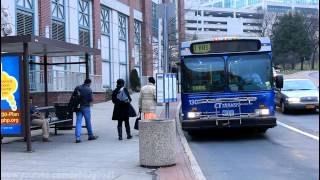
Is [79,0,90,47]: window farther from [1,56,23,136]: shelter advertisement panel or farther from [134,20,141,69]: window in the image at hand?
[1,56,23,136]: shelter advertisement panel

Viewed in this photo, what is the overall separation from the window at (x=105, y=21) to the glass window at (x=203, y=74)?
23433 mm

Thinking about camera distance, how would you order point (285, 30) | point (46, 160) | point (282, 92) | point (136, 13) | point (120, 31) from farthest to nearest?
1. point (285, 30)
2. point (136, 13)
3. point (120, 31)
4. point (282, 92)
5. point (46, 160)

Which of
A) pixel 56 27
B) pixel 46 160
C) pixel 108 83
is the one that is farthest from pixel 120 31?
pixel 46 160

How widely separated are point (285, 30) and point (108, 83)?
157 feet

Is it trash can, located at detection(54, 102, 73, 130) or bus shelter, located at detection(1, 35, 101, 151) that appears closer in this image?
bus shelter, located at detection(1, 35, 101, 151)

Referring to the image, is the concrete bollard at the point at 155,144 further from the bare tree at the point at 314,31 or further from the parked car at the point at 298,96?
the parked car at the point at 298,96

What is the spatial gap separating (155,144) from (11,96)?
3.65m

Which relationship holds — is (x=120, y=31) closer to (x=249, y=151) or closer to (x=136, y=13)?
(x=136, y=13)

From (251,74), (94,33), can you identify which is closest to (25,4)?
(94,33)

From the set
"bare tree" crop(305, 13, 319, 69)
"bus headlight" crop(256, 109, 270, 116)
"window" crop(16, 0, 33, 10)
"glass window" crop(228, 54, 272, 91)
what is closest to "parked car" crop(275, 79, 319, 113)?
"bare tree" crop(305, 13, 319, 69)

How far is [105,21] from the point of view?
3806 cm

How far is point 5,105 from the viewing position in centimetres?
1140

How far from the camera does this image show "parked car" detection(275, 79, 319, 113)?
849 inches

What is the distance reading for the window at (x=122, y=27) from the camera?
41897 mm
